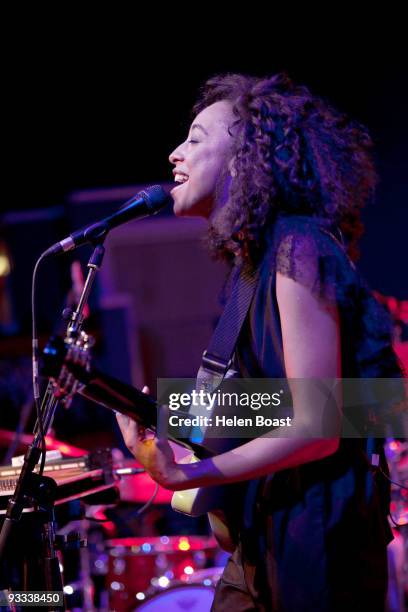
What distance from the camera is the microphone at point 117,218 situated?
208 centimetres

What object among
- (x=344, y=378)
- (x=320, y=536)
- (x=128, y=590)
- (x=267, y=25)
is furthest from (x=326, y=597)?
(x=267, y=25)

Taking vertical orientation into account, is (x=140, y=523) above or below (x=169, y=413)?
below

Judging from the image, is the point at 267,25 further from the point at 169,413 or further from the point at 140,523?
the point at 169,413

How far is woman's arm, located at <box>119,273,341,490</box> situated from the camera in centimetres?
159

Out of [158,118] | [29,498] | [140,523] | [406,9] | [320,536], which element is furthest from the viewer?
[158,118]

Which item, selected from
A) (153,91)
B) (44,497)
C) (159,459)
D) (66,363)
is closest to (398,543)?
(44,497)

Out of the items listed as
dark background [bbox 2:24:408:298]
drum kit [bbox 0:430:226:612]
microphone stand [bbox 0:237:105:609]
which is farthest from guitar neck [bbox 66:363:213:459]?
dark background [bbox 2:24:408:298]

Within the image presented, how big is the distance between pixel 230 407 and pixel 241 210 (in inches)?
20.3

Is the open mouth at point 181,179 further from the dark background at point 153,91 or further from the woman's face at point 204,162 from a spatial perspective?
the dark background at point 153,91

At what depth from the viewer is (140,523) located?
438 cm

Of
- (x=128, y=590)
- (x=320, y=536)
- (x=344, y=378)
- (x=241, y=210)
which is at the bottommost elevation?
(x=128, y=590)

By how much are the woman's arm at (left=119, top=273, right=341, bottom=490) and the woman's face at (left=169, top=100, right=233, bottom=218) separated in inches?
19.6

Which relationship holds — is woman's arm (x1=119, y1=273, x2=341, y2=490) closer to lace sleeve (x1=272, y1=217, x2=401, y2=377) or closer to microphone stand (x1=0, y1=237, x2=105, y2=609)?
lace sleeve (x1=272, y1=217, x2=401, y2=377)

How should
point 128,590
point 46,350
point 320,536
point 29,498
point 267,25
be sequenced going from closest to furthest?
point 46,350
point 320,536
point 29,498
point 128,590
point 267,25
